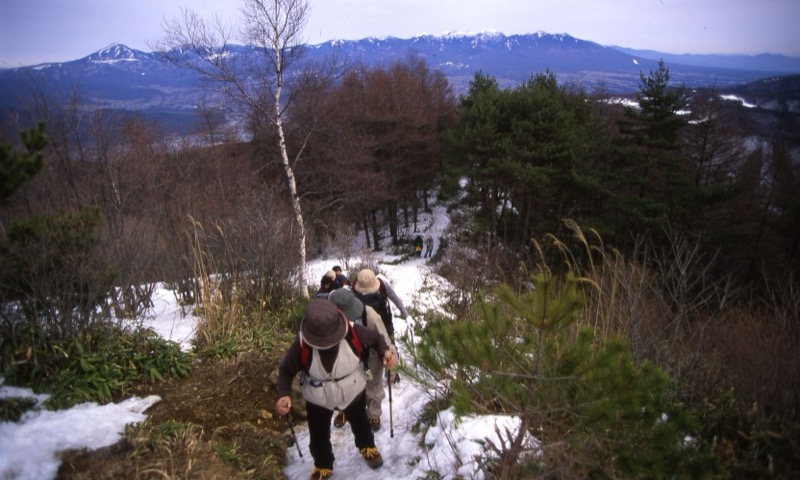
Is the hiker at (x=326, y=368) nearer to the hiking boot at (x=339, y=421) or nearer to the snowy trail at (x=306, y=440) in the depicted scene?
the snowy trail at (x=306, y=440)

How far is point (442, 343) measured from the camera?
219cm

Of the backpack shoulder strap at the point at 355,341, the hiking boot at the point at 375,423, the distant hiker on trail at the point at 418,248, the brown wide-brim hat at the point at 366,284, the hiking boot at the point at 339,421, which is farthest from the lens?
the distant hiker on trail at the point at 418,248

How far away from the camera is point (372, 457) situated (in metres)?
3.30

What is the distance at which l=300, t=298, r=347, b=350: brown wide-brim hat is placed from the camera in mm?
2641

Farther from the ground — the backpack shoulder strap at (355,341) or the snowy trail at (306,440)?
the backpack shoulder strap at (355,341)

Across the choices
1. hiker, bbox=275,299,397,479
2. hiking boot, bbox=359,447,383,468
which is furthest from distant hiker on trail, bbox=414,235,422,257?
hiker, bbox=275,299,397,479

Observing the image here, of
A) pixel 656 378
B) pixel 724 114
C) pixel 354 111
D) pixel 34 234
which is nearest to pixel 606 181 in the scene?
pixel 724 114

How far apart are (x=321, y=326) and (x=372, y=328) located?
2.59ft

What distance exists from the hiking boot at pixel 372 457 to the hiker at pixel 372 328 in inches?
11.0

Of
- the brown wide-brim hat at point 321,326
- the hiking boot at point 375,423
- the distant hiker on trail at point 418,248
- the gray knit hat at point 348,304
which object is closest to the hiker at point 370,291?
the gray knit hat at point 348,304

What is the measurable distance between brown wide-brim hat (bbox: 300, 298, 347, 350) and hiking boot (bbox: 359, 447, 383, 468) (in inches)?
47.2

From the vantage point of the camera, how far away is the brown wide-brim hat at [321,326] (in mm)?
→ 2641

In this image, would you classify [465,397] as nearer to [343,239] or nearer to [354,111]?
[343,239]

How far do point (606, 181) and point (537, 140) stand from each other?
2.91m
